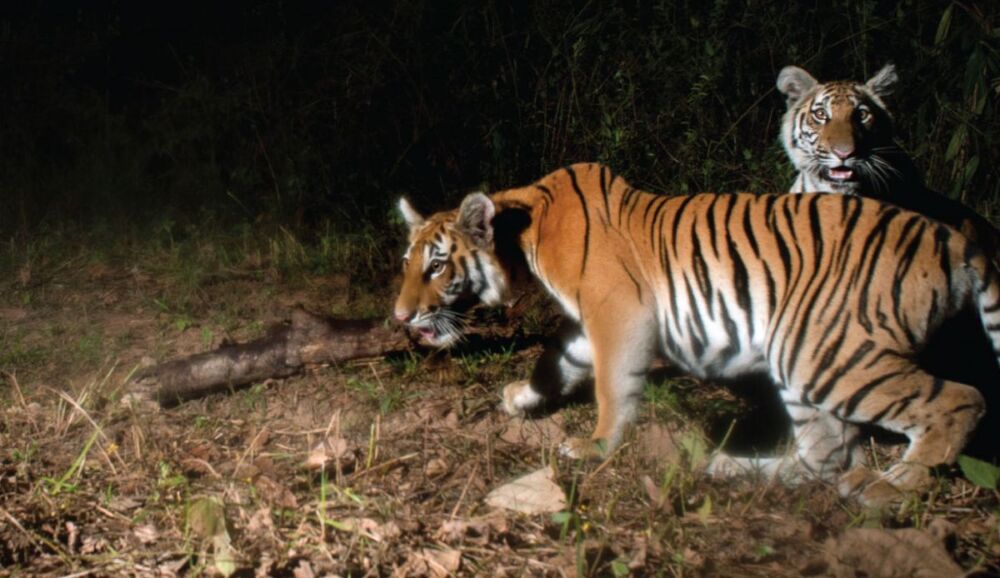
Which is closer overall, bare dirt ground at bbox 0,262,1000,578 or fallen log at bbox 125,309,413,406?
bare dirt ground at bbox 0,262,1000,578

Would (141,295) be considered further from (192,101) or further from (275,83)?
(192,101)

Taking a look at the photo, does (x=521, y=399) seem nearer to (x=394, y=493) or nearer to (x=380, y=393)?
(x=380, y=393)

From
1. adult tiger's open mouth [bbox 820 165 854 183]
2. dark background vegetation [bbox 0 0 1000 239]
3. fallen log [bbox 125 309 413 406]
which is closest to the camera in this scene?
fallen log [bbox 125 309 413 406]

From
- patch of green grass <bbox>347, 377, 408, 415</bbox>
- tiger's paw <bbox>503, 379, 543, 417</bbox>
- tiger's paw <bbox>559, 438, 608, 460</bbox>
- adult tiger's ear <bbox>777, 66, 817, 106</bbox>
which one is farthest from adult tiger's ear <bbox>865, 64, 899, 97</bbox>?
patch of green grass <bbox>347, 377, 408, 415</bbox>

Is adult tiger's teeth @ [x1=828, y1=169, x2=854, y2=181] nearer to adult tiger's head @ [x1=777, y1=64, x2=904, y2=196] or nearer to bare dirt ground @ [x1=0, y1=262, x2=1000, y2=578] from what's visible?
adult tiger's head @ [x1=777, y1=64, x2=904, y2=196]

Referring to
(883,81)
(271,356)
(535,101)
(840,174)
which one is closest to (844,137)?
(840,174)

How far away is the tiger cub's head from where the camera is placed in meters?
4.26

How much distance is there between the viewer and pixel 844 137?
5168mm

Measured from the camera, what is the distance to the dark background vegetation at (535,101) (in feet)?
20.5

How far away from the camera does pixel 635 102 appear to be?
641 cm

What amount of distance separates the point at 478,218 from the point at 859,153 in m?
2.09

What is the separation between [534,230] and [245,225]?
10.4 ft

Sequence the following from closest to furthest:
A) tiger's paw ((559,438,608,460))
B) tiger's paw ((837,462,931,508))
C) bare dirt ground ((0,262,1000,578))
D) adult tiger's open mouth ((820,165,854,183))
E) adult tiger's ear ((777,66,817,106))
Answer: bare dirt ground ((0,262,1000,578)) < tiger's paw ((837,462,931,508)) < tiger's paw ((559,438,608,460)) < adult tiger's open mouth ((820,165,854,183)) < adult tiger's ear ((777,66,817,106))

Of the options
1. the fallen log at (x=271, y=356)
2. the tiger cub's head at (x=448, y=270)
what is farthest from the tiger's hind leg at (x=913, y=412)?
the fallen log at (x=271, y=356)
